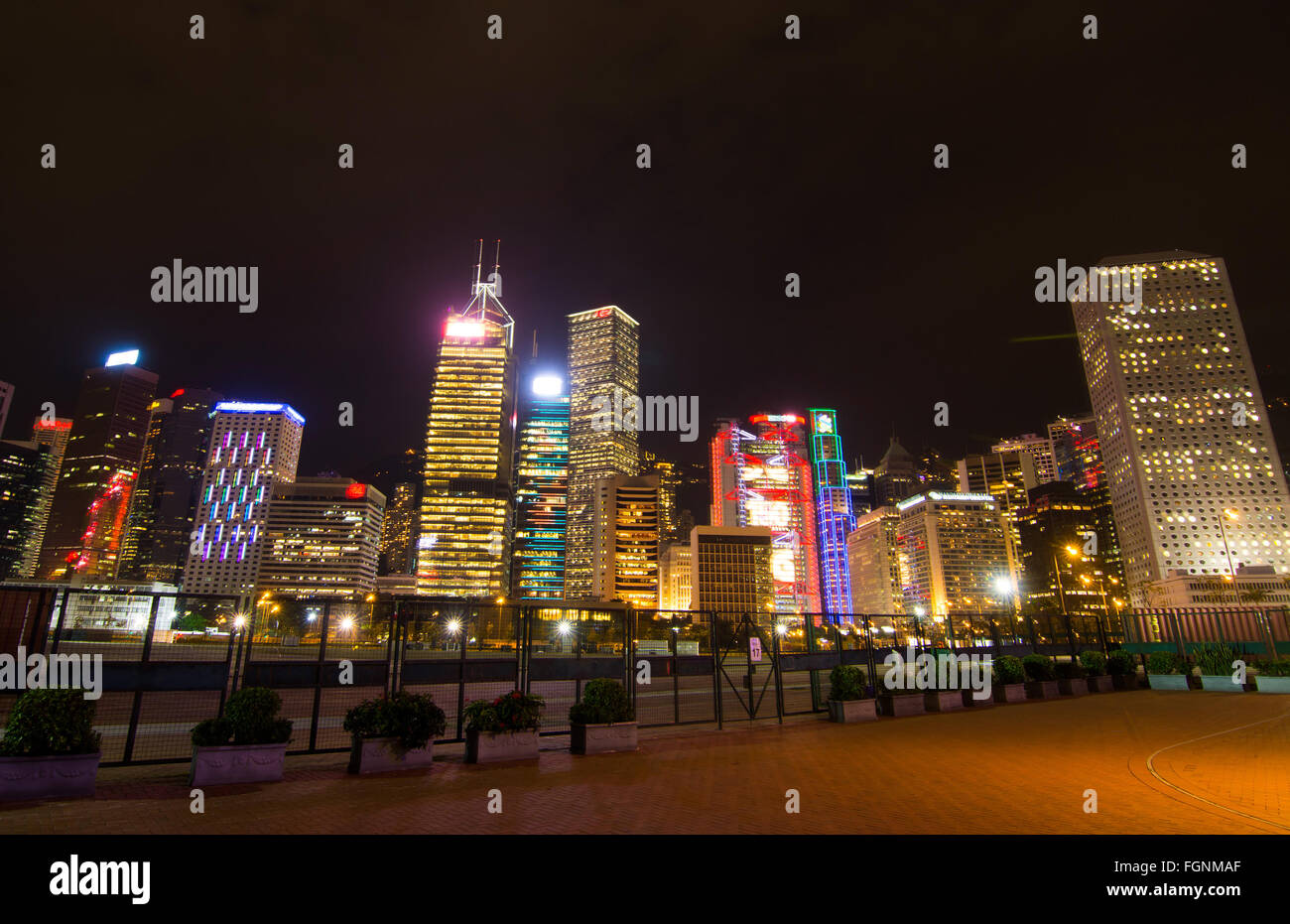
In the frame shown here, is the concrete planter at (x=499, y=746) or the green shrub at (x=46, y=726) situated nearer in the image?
the green shrub at (x=46, y=726)

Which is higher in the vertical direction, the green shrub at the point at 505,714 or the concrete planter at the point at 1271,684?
the green shrub at the point at 505,714

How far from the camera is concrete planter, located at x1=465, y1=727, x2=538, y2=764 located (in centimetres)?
1208

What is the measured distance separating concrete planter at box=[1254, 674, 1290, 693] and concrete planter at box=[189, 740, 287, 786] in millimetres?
36105

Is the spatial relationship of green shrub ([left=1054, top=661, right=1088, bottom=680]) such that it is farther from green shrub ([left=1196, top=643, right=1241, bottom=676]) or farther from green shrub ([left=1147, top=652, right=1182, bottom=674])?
green shrub ([left=1196, top=643, right=1241, bottom=676])

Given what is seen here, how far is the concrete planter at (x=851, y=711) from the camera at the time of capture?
18.8 meters

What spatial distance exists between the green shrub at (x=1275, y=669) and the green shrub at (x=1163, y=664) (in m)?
2.83

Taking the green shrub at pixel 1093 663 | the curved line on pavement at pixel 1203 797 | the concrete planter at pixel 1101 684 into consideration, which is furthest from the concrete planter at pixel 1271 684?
the curved line on pavement at pixel 1203 797

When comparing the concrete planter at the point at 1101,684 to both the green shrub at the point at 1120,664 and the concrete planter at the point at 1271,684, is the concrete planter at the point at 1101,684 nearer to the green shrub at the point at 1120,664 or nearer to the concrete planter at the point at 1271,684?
the green shrub at the point at 1120,664

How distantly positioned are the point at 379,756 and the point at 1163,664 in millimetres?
33790

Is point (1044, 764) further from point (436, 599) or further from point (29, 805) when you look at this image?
point (29, 805)

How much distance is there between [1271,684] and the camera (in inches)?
1013

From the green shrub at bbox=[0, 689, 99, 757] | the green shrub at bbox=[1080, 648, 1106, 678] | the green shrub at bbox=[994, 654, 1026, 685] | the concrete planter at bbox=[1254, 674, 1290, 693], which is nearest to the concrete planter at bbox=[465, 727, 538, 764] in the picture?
the green shrub at bbox=[0, 689, 99, 757]
